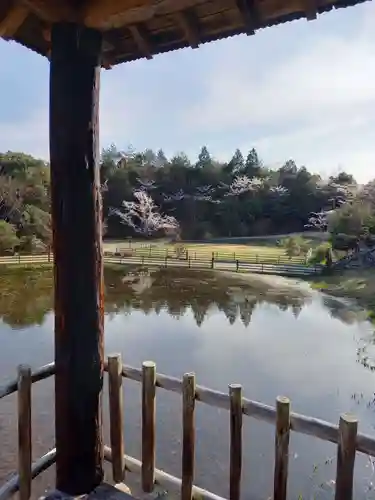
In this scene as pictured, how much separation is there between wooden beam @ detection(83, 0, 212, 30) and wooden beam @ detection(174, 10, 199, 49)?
0.04 meters

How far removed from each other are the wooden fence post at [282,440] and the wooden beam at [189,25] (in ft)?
5.56

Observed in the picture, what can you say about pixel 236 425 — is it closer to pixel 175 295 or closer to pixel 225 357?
pixel 225 357

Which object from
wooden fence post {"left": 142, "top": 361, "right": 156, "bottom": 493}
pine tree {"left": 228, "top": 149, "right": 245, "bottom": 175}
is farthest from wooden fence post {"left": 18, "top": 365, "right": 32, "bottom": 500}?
pine tree {"left": 228, "top": 149, "right": 245, "bottom": 175}

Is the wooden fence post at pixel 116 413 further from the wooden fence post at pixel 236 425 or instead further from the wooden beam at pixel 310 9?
the wooden beam at pixel 310 9

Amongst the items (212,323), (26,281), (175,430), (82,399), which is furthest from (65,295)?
(26,281)

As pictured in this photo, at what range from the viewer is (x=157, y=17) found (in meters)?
2.01

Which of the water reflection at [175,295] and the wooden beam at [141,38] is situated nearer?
the wooden beam at [141,38]

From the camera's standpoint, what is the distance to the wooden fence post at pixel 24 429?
7.36 feet

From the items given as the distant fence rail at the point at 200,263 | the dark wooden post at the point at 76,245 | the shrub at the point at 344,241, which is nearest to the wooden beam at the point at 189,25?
the dark wooden post at the point at 76,245

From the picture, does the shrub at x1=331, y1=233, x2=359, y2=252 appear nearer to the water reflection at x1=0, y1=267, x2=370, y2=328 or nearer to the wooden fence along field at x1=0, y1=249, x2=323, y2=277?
the wooden fence along field at x1=0, y1=249, x2=323, y2=277

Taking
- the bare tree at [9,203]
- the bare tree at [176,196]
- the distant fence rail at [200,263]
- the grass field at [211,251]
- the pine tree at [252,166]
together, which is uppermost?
the pine tree at [252,166]

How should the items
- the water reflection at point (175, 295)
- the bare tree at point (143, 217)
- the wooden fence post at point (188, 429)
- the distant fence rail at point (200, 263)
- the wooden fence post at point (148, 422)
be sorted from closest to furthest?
the wooden fence post at point (188, 429) → the wooden fence post at point (148, 422) → the water reflection at point (175, 295) → the distant fence rail at point (200, 263) → the bare tree at point (143, 217)

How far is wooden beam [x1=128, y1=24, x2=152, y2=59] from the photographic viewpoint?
205 cm

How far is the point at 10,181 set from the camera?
24672 millimetres
